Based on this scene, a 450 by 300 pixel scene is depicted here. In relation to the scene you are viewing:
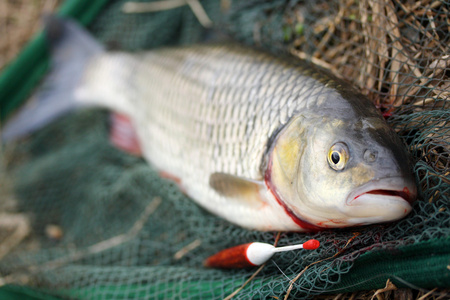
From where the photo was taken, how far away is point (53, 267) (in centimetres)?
189

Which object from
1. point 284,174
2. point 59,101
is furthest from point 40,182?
point 284,174

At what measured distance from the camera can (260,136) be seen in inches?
54.1

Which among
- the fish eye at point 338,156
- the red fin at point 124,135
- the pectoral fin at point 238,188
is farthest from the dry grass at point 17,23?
the fish eye at point 338,156

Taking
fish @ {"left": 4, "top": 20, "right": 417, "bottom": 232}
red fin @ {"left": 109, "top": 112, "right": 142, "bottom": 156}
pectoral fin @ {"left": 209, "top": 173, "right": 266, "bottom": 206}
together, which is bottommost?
red fin @ {"left": 109, "top": 112, "right": 142, "bottom": 156}

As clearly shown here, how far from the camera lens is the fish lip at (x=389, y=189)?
1020 millimetres

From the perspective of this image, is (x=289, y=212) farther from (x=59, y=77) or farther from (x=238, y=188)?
(x=59, y=77)

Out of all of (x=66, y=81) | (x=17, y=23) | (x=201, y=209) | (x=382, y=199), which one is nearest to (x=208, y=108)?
(x=201, y=209)

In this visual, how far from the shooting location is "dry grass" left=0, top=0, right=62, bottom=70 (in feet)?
8.92

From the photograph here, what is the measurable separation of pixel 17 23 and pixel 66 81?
2.69ft

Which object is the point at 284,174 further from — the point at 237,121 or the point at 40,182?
the point at 40,182

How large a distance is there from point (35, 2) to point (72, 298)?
2114 millimetres

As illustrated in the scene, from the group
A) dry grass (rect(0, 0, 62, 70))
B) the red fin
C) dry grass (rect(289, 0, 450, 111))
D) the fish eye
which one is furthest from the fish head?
dry grass (rect(0, 0, 62, 70))

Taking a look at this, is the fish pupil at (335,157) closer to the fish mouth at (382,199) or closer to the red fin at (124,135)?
the fish mouth at (382,199)

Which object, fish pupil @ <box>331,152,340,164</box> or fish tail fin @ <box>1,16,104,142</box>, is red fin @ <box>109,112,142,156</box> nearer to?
fish tail fin @ <box>1,16,104,142</box>
